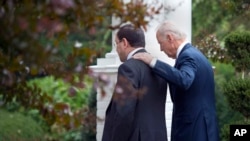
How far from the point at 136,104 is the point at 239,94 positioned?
260 cm

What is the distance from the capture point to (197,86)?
589cm

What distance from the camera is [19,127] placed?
40.3ft

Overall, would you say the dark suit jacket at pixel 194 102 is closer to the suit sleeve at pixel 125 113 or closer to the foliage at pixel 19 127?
the suit sleeve at pixel 125 113

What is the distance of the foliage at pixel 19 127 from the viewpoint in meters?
11.7

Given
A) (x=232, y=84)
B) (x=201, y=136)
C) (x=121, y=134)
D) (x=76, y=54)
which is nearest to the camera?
(x=76, y=54)

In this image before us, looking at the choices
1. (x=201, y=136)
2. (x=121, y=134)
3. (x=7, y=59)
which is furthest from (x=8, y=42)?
(x=201, y=136)

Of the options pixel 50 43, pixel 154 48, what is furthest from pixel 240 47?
pixel 50 43

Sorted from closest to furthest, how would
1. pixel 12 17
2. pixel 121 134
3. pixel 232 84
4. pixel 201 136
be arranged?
pixel 12 17
pixel 121 134
pixel 201 136
pixel 232 84

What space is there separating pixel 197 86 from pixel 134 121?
56 centimetres

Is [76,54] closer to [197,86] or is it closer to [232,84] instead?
[197,86]

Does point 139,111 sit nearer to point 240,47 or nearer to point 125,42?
point 125,42

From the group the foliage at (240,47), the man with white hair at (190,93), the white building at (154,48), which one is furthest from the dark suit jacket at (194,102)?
the white building at (154,48)

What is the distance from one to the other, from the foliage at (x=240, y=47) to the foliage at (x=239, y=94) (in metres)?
0.27

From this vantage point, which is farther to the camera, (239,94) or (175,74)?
(239,94)
